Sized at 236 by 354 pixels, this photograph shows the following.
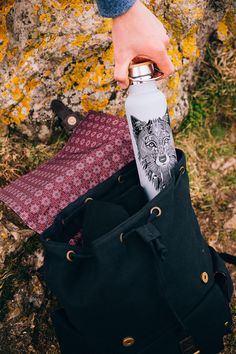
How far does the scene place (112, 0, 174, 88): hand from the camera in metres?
1.24

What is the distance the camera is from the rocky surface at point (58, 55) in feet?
6.04

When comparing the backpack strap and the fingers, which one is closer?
the fingers

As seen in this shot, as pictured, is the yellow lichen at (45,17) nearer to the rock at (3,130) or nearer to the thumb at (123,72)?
the rock at (3,130)

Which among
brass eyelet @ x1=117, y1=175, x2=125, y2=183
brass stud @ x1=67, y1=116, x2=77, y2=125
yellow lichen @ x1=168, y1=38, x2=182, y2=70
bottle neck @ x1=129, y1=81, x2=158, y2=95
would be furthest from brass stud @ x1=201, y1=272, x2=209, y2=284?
yellow lichen @ x1=168, y1=38, x2=182, y2=70

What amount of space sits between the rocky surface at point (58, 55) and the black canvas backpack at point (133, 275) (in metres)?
0.62

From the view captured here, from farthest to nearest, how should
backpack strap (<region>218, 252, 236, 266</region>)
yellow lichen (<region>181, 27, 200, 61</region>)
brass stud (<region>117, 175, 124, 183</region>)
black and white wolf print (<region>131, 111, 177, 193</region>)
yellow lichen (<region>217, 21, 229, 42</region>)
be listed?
yellow lichen (<region>217, 21, 229, 42</region>) < yellow lichen (<region>181, 27, 200, 61</region>) < backpack strap (<region>218, 252, 236, 266</region>) < brass stud (<region>117, 175, 124, 183</region>) < black and white wolf print (<region>131, 111, 177, 193</region>)

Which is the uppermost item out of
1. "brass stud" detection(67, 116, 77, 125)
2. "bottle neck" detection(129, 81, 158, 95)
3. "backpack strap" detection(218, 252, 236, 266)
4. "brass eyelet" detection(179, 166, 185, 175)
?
"bottle neck" detection(129, 81, 158, 95)

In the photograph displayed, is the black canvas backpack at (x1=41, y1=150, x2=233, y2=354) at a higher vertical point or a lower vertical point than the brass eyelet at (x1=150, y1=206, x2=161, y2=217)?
lower

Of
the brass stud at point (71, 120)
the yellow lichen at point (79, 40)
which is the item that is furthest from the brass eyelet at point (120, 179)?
the yellow lichen at point (79, 40)

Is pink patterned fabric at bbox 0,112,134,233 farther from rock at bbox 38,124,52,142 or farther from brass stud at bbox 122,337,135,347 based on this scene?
brass stud at bbox 122,337,135,347

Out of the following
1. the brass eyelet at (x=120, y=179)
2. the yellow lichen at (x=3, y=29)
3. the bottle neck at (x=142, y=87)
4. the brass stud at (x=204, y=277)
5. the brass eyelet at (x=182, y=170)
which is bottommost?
the brass stud at (x=204, y=277)

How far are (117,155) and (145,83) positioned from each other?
41cm

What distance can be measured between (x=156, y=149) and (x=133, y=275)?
0.42 metres

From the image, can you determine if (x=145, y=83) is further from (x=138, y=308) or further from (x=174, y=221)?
(x=138, y=308)
